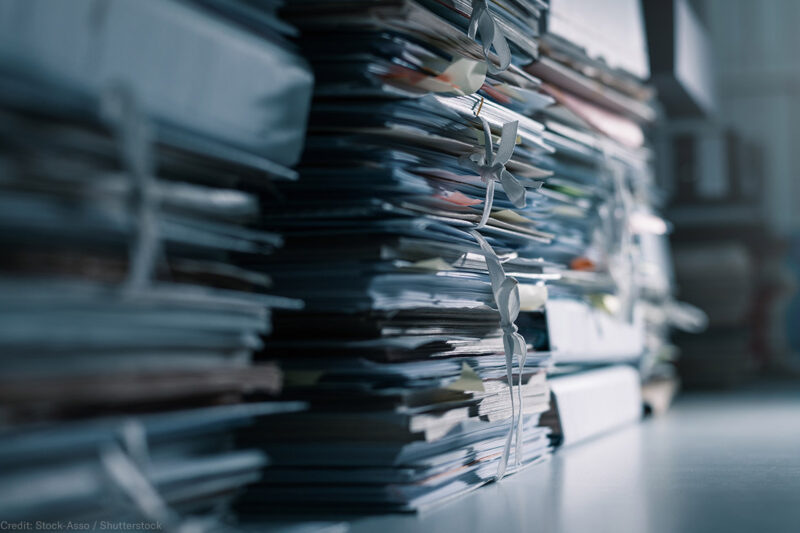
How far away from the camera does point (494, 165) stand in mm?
1014

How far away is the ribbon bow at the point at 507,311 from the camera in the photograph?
3.28ft

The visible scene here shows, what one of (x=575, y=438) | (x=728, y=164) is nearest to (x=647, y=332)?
(x=575, y=438)

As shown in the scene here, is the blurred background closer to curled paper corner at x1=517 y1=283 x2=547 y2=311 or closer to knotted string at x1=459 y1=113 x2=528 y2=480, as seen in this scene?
curled paper corner at x1=517 y1=283 x2=547 y2=311

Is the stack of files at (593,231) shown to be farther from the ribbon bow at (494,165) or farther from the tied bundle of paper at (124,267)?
the tied bundle of paper at (124,267)

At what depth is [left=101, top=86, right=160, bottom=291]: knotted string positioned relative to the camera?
0.59m

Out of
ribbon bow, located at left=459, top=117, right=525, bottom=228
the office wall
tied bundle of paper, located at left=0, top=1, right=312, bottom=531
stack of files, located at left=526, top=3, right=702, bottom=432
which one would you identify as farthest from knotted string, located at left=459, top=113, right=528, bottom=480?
the office wall

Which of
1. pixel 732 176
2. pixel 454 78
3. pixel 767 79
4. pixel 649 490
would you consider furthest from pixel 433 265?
pixel 767 79

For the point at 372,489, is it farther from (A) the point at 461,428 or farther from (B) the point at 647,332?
(B) the point at 647,332

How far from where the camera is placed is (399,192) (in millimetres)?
892

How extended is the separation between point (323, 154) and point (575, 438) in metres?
0.62

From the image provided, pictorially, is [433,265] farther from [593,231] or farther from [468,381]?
[593,231]

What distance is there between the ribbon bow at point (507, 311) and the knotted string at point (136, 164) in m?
0.46

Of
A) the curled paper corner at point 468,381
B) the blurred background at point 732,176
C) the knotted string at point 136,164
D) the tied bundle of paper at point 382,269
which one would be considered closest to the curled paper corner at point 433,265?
the tied bundle of paper at point 382,269

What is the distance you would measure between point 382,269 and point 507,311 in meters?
0.20
